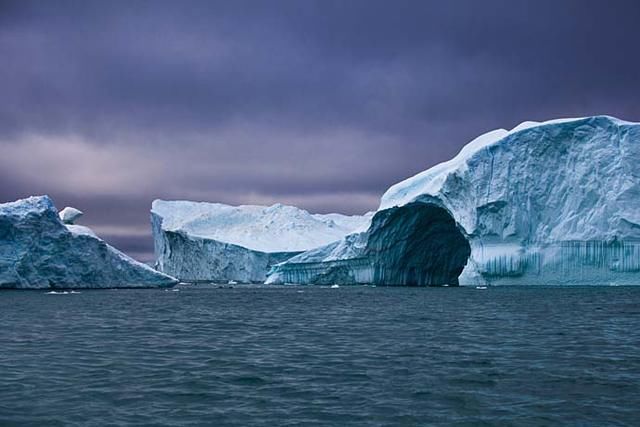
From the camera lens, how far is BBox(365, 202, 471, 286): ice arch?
46406 millimetres

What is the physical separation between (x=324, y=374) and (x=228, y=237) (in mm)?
66494

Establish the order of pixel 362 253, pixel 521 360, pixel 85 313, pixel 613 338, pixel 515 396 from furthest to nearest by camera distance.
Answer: pixel 362 253
pixel 85 313
pixel 613 338
pixel 521 360
pixel 515 396

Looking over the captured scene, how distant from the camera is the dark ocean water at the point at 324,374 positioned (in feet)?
23.2

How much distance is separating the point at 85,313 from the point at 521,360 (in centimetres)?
1618

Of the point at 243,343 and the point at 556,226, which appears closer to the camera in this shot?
the point at 243,343

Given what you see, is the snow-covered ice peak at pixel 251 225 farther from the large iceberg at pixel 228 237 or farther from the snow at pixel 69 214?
the snow at pixel 69 214

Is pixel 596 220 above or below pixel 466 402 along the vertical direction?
above

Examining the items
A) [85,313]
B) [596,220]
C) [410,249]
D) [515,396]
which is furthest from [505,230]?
[515,396]

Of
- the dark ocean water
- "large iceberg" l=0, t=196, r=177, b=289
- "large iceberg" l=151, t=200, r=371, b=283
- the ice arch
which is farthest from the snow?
the dark ocean water

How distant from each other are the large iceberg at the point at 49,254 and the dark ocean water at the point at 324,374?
24.4 meters

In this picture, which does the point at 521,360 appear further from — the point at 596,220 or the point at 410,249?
the point at 410,249

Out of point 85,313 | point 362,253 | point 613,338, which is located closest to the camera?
point 613,338

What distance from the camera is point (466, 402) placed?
7.62 metres

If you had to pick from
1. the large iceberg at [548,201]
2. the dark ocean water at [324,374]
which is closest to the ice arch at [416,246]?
the large iceberg at [548,201]
